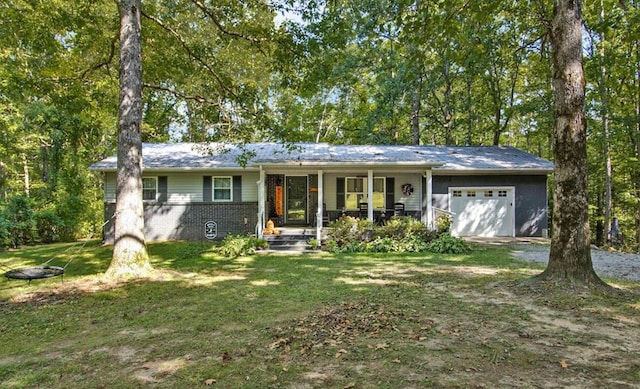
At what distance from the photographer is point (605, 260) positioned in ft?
31.0

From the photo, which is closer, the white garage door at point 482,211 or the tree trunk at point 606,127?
the white garage door at point 482,211

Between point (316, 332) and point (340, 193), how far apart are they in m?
10.6

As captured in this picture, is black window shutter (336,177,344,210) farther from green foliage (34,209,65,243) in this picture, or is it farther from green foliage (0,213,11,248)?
green foliage (0,213,11,248)

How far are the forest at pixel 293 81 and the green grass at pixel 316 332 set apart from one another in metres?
3.55

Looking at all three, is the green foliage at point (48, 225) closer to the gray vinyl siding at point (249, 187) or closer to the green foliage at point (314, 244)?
the gray vinyl siding at point (249, 187)

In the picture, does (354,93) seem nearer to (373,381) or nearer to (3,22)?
(3,22)

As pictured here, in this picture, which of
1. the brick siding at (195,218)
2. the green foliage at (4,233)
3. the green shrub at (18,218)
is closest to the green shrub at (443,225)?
the brick siding at (195,218)

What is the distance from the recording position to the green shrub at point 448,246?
431 inches

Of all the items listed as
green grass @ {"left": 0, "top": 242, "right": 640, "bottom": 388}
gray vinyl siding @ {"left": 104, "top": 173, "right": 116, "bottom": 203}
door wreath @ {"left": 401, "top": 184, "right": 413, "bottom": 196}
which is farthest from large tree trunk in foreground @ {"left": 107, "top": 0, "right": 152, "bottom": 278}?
door wreath @ {"left": 401, "top": 184, "right": 413, "bottom": 196}

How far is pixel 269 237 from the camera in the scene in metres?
12.4

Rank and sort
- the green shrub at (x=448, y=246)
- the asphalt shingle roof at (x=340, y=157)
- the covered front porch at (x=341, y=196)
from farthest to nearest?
the covered front porch at (x=341, y=196) → the asphalt shingle roof at (x=340, y=157) → the green shrub at (x=448, y=246)


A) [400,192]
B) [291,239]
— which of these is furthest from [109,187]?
[400,192]

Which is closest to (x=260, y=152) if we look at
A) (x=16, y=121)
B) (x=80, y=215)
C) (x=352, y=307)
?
(x=80, y=215)

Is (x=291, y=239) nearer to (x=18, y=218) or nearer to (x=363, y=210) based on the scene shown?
(x=363, y=210)
